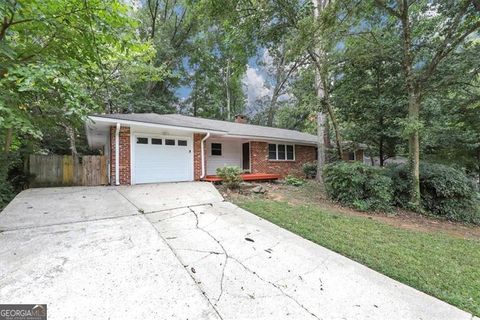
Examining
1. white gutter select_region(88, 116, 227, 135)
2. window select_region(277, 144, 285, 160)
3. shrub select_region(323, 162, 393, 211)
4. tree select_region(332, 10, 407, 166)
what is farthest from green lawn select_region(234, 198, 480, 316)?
window select_region(277, 144, 285, 160)

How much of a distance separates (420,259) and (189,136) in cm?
835

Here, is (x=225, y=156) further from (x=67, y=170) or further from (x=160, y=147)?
(x=67, y=170)

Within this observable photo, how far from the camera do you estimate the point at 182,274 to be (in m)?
2.73

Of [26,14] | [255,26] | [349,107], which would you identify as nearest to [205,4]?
[255,26]

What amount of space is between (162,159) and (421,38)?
10589mm

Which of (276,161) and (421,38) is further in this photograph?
(276,161)

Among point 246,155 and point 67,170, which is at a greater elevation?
point 246,155

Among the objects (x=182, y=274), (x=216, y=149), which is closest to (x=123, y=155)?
(x=216, y=149)

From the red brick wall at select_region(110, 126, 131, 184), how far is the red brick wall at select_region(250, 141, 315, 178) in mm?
6394

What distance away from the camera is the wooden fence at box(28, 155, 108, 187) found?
772cm

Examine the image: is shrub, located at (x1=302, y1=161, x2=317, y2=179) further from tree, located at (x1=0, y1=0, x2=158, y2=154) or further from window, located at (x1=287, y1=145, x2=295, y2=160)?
tree, located at (x1=0, y1=0, x2=158, y2=154)

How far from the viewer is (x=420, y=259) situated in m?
3.72

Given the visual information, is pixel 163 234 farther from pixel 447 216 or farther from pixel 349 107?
pixel 349 107

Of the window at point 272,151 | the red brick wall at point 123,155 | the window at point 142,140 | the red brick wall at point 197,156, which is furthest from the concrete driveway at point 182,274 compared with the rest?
the window at point 272,151
